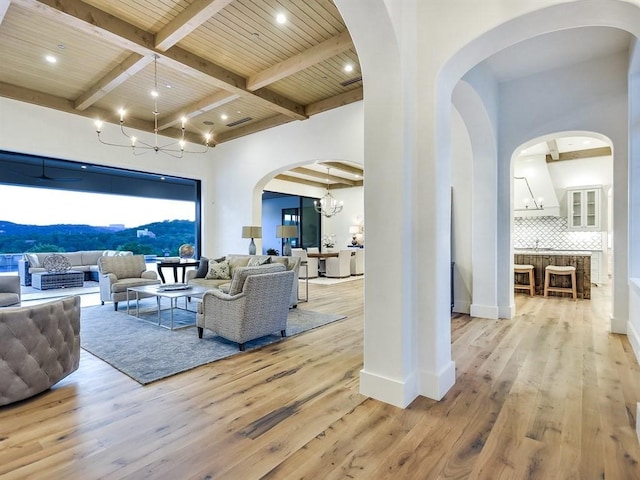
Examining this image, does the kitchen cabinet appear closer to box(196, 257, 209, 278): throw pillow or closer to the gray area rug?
the gray area rug

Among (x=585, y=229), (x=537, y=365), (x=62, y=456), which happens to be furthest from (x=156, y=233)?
(x=585, y=229)

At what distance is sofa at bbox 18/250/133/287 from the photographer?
8.63 metres

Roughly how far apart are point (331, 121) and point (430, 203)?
181 inches

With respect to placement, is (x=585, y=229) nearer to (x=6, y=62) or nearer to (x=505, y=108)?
(x=505, y=108)

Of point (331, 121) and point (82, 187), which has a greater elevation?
point (331, 121)

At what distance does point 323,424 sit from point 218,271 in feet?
14.3

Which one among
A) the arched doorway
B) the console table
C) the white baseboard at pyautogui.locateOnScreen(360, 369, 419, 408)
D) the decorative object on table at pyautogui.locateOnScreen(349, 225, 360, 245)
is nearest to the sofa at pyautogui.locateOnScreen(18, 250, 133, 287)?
the console table

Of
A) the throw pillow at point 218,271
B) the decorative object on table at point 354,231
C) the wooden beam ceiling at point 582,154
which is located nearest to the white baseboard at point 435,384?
the throw pillow at point 218,271

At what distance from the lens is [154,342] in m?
3.79

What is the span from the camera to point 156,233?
399 inches

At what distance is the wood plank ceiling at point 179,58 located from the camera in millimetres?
3818

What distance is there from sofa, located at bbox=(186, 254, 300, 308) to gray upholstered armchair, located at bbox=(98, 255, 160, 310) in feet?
2.51

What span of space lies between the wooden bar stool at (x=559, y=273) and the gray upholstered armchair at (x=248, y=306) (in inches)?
219

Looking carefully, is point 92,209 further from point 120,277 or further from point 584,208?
point 584,208
